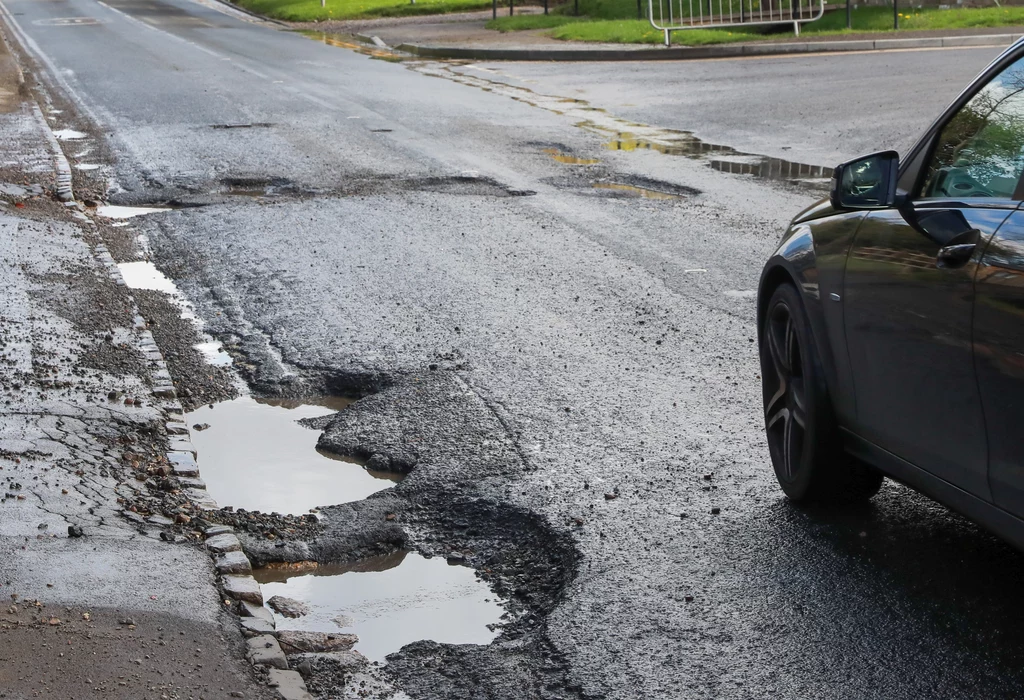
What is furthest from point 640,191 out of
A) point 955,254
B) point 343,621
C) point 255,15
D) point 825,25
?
point 255,15

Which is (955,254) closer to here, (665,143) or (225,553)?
(225,553)

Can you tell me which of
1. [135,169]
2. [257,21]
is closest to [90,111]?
[135,169]

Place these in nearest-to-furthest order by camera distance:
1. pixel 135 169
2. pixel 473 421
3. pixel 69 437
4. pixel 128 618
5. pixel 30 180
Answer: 1. pixel 128 618
2. pixel 69 437
3. pixel 473 421
4. pixel 30 180
5. pixel 135 169

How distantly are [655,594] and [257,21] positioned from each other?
132 feet

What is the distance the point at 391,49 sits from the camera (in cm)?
2925

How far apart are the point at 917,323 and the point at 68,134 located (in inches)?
529

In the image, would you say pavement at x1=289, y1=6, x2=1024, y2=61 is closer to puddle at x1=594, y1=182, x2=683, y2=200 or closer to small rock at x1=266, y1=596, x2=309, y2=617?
puddle at x1=594, y1=182, x2=683, y2=200

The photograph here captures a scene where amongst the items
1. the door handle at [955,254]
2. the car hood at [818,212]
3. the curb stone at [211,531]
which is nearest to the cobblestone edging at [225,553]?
the curb stone at [211,531]

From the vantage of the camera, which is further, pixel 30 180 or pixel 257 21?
pixel 257 21

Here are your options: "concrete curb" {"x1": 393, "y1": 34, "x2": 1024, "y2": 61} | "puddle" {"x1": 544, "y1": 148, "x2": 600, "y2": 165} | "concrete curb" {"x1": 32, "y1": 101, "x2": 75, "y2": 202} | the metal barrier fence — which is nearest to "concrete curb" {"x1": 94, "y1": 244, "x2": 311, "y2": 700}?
"concrete curb" {"x1": 32, "y1": 101, "x2": 75, "y2": 202}

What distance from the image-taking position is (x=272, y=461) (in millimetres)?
5293

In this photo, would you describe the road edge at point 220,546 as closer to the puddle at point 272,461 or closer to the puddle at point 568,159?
the puddle at point 272,461

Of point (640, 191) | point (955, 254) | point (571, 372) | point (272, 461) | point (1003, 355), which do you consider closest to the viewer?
point (1003, 355)

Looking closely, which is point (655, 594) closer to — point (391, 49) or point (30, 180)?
point (30, 180)
